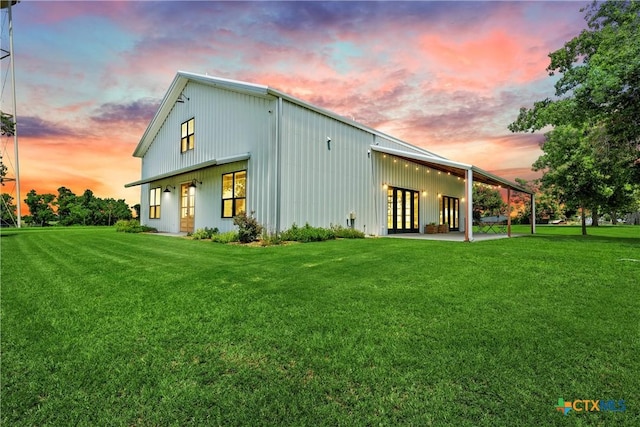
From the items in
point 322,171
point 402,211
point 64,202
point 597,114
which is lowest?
point 402,211

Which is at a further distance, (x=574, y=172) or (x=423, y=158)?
(x=574, y=172)

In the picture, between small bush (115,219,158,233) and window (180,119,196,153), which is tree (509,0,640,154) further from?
small bush (115,219,158,233)

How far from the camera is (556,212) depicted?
39688mm

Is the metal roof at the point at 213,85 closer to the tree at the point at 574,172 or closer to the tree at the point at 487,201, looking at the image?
the tree at the point at 574,172

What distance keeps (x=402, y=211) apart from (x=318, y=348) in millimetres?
14156

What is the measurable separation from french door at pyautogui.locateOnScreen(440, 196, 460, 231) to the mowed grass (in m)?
14.1

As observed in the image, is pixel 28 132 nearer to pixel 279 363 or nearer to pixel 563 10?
pixel 279 363

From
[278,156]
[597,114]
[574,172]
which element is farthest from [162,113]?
[574,172]

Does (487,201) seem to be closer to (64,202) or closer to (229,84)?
(229,84)

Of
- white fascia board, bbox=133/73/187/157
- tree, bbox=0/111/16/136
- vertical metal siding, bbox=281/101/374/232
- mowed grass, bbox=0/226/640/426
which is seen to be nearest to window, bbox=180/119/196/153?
white fascia board, bbox=133/73/187/157

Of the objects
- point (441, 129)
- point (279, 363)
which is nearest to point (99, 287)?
point (279, 363)

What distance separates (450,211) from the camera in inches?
782

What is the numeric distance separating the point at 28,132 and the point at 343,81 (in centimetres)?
2366

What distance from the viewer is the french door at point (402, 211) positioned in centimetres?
1538
